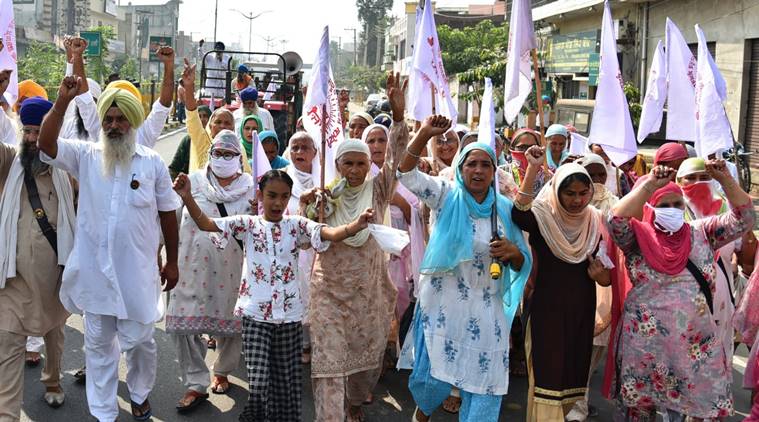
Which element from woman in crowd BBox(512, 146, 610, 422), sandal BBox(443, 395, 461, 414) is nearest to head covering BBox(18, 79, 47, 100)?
sandal BBox(443, 395, 461, 414)

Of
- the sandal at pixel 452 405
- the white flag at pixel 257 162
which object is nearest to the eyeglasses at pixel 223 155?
the white flag at pixel 257 162

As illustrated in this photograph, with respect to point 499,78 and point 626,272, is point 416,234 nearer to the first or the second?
point 626,272

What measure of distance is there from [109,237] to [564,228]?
238 centimetres

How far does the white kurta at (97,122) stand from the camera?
4785 mm

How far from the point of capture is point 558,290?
4.30m

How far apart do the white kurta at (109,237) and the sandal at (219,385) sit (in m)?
0.98

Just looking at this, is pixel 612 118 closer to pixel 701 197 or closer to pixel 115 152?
pixel 701 197

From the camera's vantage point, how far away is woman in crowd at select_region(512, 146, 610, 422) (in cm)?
421

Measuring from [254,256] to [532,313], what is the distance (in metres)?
1.55

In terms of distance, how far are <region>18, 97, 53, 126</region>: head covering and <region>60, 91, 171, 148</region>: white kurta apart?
0.41m

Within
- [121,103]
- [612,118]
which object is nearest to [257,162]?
[121,103]

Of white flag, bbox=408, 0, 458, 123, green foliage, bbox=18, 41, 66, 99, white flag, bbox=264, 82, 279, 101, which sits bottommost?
white flag, bbox=408, 0, 458, 123

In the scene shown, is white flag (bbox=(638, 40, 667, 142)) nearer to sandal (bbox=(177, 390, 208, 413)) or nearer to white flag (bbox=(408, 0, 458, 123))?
white flag (bbox=(408, 0, 458, 123))

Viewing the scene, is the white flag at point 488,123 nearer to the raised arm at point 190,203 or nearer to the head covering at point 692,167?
the head covering at point 692,167
